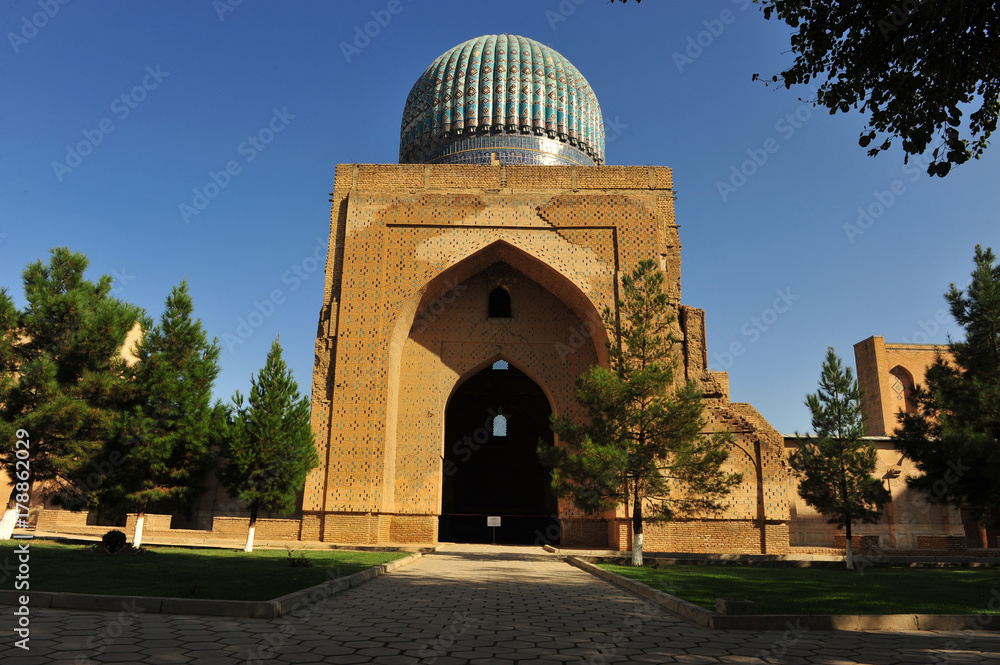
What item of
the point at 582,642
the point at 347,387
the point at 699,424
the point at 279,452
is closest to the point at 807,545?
the point at 699,424

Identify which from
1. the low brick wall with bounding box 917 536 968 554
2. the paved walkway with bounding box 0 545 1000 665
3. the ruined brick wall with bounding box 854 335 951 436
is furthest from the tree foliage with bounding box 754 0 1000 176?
the ruined brick wall with bounding box 854 335 951 436

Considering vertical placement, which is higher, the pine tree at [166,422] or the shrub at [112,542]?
the pine tree at [166,422]

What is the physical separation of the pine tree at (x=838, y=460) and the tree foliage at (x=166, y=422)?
36.7 ft

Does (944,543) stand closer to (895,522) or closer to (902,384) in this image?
(895,522)

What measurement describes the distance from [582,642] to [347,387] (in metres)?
11.3

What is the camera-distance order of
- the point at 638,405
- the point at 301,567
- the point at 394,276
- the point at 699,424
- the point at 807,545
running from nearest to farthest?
1. the point at 301,567
2. the point at 699,424
3. the point at 638,405
4. the point at 394,276
5. the point at 807,545

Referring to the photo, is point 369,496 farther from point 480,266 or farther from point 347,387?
point 480,266

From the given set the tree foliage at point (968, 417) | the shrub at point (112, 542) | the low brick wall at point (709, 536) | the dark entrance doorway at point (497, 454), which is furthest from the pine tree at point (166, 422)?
the tree foliage at point (968, 417)

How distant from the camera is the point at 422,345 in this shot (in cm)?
1596

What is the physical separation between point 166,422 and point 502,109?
1290cm

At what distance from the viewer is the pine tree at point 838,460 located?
40.8ft

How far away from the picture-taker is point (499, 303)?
677 inches

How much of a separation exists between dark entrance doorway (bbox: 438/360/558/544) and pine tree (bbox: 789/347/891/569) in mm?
9860

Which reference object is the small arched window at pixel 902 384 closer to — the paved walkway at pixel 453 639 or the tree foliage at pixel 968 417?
the tree foliage at pixel 968 417
